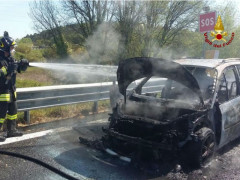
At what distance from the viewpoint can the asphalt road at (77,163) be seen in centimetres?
360

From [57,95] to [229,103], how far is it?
12.3 feet

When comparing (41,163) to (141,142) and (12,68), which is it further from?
(12,68)

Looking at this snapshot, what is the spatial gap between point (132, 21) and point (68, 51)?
320 inches

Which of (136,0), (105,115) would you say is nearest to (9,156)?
(105,115)

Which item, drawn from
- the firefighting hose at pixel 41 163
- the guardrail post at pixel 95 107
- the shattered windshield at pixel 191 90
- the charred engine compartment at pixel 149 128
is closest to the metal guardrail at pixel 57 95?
the guardrail post at pixel 95 107

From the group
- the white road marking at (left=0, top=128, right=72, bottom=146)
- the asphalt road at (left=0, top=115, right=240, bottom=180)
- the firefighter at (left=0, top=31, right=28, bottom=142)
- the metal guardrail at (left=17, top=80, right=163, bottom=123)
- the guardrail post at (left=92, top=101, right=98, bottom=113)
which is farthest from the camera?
the guardrail post at (left=92, top=101, right=98, bottom=113)

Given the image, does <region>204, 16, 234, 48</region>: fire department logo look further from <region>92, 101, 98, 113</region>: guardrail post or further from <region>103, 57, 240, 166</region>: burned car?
<region>103, 57, 240, 166</region>: burned car

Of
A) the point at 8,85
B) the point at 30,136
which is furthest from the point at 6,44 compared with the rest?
the point at 30,136

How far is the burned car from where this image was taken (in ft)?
12.4

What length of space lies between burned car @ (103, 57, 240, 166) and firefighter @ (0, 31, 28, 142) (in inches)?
78.4

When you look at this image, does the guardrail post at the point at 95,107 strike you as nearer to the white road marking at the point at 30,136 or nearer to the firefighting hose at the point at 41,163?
the white road marking at the point at 30,136

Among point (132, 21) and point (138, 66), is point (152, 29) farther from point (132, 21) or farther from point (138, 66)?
point (138, 66)

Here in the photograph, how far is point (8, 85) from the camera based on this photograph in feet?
16.3

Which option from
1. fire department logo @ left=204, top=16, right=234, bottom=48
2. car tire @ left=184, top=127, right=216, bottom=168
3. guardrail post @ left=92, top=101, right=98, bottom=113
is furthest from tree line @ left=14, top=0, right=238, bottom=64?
car tire @ left=184, top=127, right=216, bottom=168
